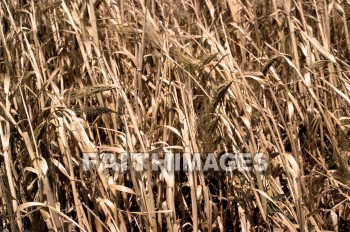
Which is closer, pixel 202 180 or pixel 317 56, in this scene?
pixel 202 180

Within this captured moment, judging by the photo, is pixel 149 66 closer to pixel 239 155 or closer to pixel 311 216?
pixel 239 155

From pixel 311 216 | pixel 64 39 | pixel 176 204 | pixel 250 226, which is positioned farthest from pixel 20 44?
pixel 311 216

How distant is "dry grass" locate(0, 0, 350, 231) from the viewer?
1.63 meters

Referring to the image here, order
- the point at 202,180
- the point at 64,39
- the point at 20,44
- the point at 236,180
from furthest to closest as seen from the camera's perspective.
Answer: the point at 64,39 → the point at 20,44 → the point at 236,180 → the point at 202,180

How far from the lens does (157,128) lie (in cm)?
177

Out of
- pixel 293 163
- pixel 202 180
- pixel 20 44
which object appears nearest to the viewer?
pixel 293 163

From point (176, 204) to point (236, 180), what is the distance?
211 millimetres

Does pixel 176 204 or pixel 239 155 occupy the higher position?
pixel 239 155

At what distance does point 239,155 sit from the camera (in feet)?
5.67

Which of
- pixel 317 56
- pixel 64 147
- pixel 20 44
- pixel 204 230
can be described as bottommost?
pixel 204 230

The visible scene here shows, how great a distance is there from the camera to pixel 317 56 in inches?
80.5

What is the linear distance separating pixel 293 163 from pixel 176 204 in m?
0.46

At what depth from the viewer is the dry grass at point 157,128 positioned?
163 cm

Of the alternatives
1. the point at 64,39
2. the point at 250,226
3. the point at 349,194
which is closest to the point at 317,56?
the point at 349,194
